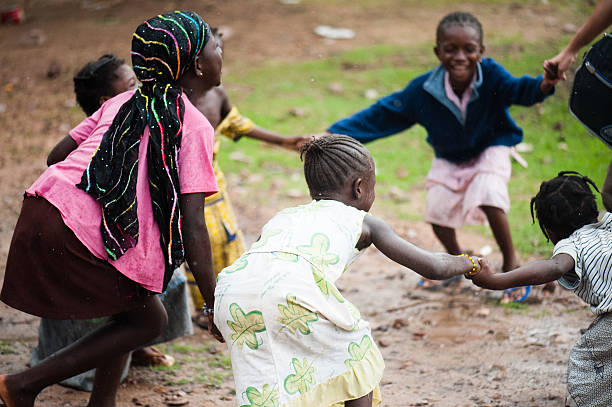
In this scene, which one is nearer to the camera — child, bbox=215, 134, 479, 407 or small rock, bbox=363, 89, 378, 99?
child, bbox=215, 134, 479, 407

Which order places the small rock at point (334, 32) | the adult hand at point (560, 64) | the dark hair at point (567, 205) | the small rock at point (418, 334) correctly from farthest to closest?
the small rock at point (334, 32)
the small rock at point (418, 334)
the adult hand at point (560, 64)
the dark hair at point (567, 205)

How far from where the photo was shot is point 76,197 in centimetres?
254

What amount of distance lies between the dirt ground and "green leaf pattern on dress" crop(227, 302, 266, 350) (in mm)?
190

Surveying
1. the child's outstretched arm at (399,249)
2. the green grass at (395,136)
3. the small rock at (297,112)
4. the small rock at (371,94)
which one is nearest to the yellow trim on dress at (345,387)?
the child's outstretched arm at (399,249)

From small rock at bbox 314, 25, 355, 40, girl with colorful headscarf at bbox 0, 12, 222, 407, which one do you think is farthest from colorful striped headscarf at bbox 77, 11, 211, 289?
small rock at bbox 314, 25, 355, 40

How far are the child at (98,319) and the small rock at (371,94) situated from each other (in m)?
4.51

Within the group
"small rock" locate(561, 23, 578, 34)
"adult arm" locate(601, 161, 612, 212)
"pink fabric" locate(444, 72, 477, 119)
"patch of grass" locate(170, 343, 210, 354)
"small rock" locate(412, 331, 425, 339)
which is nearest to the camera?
"adult arm" locate(601, 161, 612, 212)

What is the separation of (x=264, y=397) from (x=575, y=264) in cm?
129

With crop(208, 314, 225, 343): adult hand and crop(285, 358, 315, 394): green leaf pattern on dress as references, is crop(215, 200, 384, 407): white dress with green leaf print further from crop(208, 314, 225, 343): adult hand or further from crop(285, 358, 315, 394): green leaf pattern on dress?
crop(208, 314, 225, 343): adult hand

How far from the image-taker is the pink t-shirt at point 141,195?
2523mm

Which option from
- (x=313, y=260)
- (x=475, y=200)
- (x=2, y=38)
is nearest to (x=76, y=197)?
(x=313, y=260)

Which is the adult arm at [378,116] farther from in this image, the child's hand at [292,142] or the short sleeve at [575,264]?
the short sleeve at [575,264]

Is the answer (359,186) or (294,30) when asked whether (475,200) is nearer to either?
(359,186)

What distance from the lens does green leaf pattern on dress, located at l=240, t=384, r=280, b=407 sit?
7.47 ft
